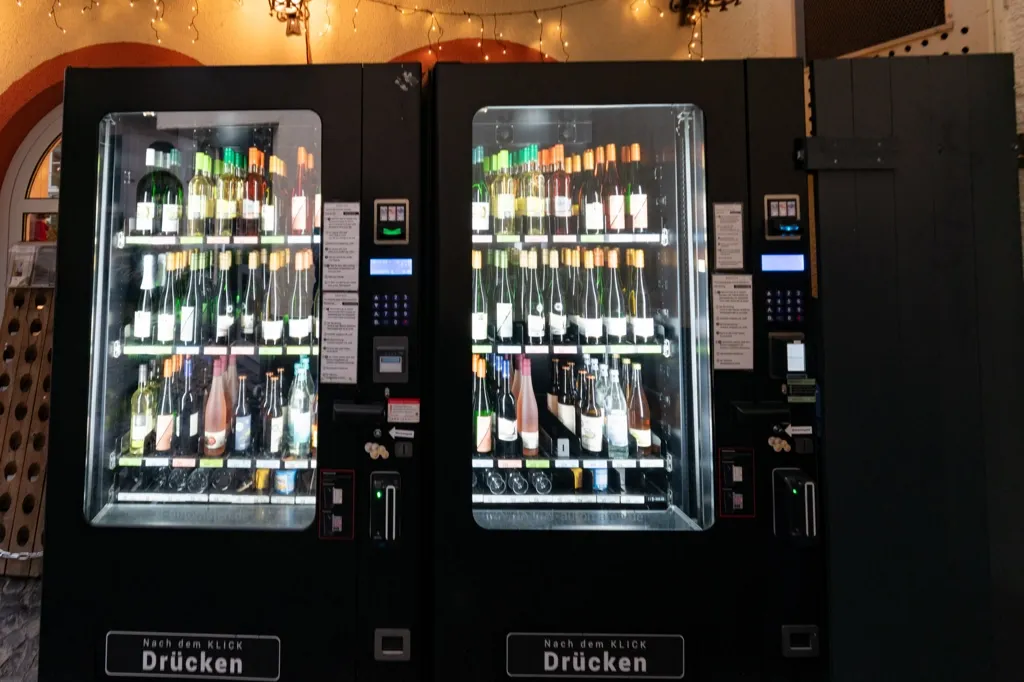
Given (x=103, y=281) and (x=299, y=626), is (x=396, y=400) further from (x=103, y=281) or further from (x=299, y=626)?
(x=103, y=281)

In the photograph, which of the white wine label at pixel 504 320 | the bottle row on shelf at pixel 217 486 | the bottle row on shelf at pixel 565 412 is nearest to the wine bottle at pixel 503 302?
the white wine label at pixel 504 320

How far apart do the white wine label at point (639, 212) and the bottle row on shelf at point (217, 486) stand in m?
1.48

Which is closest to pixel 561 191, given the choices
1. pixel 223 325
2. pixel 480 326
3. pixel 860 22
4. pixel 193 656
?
→ pixel 480 326

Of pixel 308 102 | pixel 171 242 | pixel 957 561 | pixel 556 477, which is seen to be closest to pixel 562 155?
pixel 308 102

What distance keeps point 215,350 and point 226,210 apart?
57 centimetres

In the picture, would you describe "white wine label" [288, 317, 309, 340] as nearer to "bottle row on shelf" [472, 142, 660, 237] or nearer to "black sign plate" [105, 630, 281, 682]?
"bottle row on shelf" [472, 142, 660, 237]

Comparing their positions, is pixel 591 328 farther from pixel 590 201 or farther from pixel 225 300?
pixel 225 300

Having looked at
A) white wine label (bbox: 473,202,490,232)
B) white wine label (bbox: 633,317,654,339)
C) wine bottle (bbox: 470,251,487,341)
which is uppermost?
white wine label (bbox: 473,202,490,232)

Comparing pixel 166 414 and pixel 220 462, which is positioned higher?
pixel 166 414

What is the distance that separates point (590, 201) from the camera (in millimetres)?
2012

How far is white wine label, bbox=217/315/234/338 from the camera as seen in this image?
1768mm

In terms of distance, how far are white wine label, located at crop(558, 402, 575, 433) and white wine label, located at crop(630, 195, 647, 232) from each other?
0.70m

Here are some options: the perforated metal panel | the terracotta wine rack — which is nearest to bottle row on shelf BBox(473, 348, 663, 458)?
the perforated metal panel

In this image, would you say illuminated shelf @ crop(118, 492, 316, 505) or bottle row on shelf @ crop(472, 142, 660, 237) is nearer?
illuminated shelf @ crop(118, 492, 316, 505)
